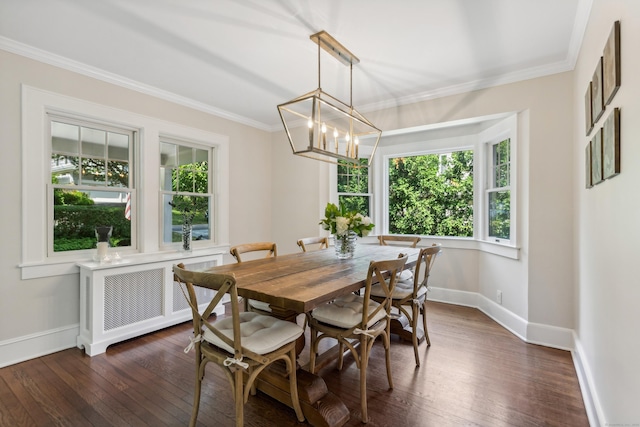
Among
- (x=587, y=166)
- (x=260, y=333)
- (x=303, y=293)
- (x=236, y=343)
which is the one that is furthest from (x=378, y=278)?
(x=587, y=166)

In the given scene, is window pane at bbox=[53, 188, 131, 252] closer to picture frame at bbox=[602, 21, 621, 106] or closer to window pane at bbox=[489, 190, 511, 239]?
picture frame at bbox=[602, 21, 621, 106]

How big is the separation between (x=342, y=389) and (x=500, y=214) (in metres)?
2.74

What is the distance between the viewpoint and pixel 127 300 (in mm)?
2932

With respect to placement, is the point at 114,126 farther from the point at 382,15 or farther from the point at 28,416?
the point at 382,15

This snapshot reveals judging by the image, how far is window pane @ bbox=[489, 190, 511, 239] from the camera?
3.42 m

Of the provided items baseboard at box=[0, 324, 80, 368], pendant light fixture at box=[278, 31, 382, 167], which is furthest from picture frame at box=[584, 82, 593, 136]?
baseboard at box=[0, 324, 80, 368]

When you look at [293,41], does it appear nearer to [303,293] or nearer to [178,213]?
[303,293]

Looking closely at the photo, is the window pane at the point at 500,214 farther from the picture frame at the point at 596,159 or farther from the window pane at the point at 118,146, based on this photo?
the window pane at the point at 118,146

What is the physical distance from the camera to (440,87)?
3383 mm

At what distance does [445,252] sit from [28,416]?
428cm

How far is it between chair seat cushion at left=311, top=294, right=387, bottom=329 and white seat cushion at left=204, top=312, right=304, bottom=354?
0.25 metres

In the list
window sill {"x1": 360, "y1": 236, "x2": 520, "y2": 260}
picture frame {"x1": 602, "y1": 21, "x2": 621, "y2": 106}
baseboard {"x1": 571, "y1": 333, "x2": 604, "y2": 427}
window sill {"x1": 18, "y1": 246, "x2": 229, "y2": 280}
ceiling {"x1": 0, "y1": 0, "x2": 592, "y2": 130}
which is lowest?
baseboard {"x1": 571, "y1": 333, "x2": 604, "y2": 427}

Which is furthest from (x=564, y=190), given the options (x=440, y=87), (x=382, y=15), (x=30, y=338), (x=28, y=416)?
(x=30, y=338)

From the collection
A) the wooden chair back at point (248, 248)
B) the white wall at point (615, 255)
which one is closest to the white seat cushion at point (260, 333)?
the wooden chair back at point (248, 248)
